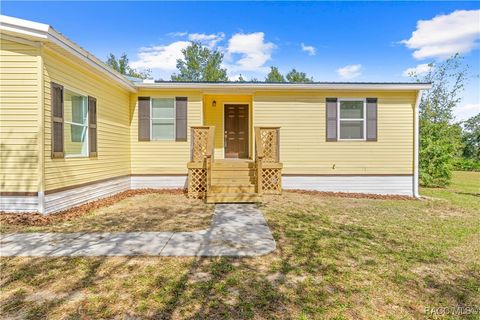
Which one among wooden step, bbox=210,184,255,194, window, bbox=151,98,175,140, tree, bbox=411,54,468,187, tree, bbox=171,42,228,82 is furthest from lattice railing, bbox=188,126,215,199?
tree, bbox=171,42,228,82

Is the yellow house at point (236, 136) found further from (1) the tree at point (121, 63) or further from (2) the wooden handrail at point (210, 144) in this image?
(1) the tree at point (121, 63)

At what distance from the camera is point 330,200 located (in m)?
7.34

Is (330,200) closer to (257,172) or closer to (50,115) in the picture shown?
(257,172)

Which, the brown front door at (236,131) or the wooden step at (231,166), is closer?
the wooden step at (231,166)

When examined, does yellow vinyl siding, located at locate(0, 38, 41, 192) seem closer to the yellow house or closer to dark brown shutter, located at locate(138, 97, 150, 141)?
the yellow house

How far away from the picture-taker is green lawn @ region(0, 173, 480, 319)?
220 cm

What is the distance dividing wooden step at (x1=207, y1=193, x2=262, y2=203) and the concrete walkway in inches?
79.0

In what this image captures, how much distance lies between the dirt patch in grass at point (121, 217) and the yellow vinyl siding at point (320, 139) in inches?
146

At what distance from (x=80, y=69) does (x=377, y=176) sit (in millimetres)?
9036

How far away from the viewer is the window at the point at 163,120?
8.75 metres

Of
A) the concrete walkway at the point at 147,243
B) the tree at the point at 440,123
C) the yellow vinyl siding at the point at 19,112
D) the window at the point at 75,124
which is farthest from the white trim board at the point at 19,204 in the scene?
the tree at the point at 440,123

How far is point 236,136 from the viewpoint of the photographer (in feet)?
32.7

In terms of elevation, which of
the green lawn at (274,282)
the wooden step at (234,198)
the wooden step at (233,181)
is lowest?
the green lawn at (274,282)

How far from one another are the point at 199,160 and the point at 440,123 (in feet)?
38.4
